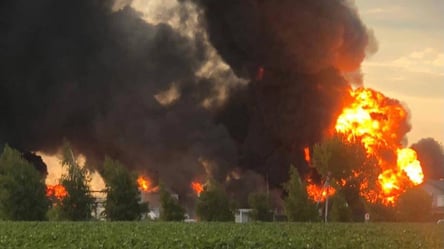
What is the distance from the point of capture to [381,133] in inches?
3260

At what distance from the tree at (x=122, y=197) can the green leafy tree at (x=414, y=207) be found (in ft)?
64.5

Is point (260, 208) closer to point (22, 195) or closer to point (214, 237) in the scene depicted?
point (22, 195)

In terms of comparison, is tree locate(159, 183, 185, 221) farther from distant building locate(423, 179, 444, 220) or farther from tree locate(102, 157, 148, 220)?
distant building locate(423, 179, 444, 220)

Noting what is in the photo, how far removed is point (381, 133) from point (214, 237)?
5206 centimetres

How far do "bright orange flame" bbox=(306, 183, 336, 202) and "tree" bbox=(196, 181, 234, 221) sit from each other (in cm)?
909

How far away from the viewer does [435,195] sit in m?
91.4

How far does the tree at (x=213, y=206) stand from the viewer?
58.3 metres

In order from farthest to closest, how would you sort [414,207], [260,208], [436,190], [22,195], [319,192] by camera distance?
[436,190], [319,192], [260,208], [414,207], [22,195]

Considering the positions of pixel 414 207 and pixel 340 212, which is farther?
pixel 414 207

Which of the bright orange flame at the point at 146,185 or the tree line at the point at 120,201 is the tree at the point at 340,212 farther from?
the bright orange flame at the point at 146,185

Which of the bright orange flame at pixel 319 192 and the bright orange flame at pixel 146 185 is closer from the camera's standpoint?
the bright orange flame at pixel 319 192

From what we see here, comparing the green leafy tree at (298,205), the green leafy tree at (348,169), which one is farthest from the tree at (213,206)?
the green leafy tree at (348,169)

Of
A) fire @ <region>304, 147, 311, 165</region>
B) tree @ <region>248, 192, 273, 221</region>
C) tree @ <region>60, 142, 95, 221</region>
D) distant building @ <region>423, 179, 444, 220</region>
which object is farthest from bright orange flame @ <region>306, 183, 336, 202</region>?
tree @ <region>60, 142, 95, 221</region>

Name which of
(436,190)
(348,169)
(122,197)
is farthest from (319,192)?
(122,197)
